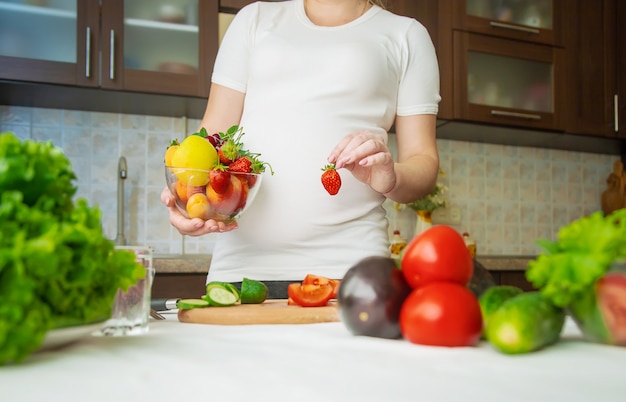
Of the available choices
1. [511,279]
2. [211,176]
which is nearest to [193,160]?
[211,176]

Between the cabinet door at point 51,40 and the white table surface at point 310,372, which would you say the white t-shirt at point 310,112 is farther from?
the cabinet door at point 51,40

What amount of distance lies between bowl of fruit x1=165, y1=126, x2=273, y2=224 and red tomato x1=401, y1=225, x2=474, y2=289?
427mm

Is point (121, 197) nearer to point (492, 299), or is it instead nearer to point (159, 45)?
point (159, 45)

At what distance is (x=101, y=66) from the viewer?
211 centimetres

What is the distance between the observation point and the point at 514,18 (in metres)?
2.75

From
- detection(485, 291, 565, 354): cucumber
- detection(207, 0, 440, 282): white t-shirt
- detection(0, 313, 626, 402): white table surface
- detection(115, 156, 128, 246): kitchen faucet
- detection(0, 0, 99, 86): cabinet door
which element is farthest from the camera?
detection(115, 156, 128, 246): kitchen faucet

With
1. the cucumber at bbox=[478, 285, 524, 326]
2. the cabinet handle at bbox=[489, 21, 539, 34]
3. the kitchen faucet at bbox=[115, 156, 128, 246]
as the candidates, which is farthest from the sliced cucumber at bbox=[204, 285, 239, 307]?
the cabinet handle at bbox=[489, 21, 539, 34]

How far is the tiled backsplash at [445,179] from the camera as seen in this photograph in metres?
2.39

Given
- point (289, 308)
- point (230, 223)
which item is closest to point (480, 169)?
point (230, 223)

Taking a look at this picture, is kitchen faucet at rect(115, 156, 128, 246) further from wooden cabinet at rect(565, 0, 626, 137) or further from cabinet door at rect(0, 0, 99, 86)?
wooden cabinet at rect(565, 0, 626, 137)

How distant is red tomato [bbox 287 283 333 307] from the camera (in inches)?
32.7

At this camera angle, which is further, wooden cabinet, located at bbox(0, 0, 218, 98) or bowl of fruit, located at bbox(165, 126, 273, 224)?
Answer: wooden cabinet, located at bbox(0, 0, 218, 98)

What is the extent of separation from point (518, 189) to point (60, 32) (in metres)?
2.22

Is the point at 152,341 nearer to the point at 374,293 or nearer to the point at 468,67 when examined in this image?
the point at 374,293
